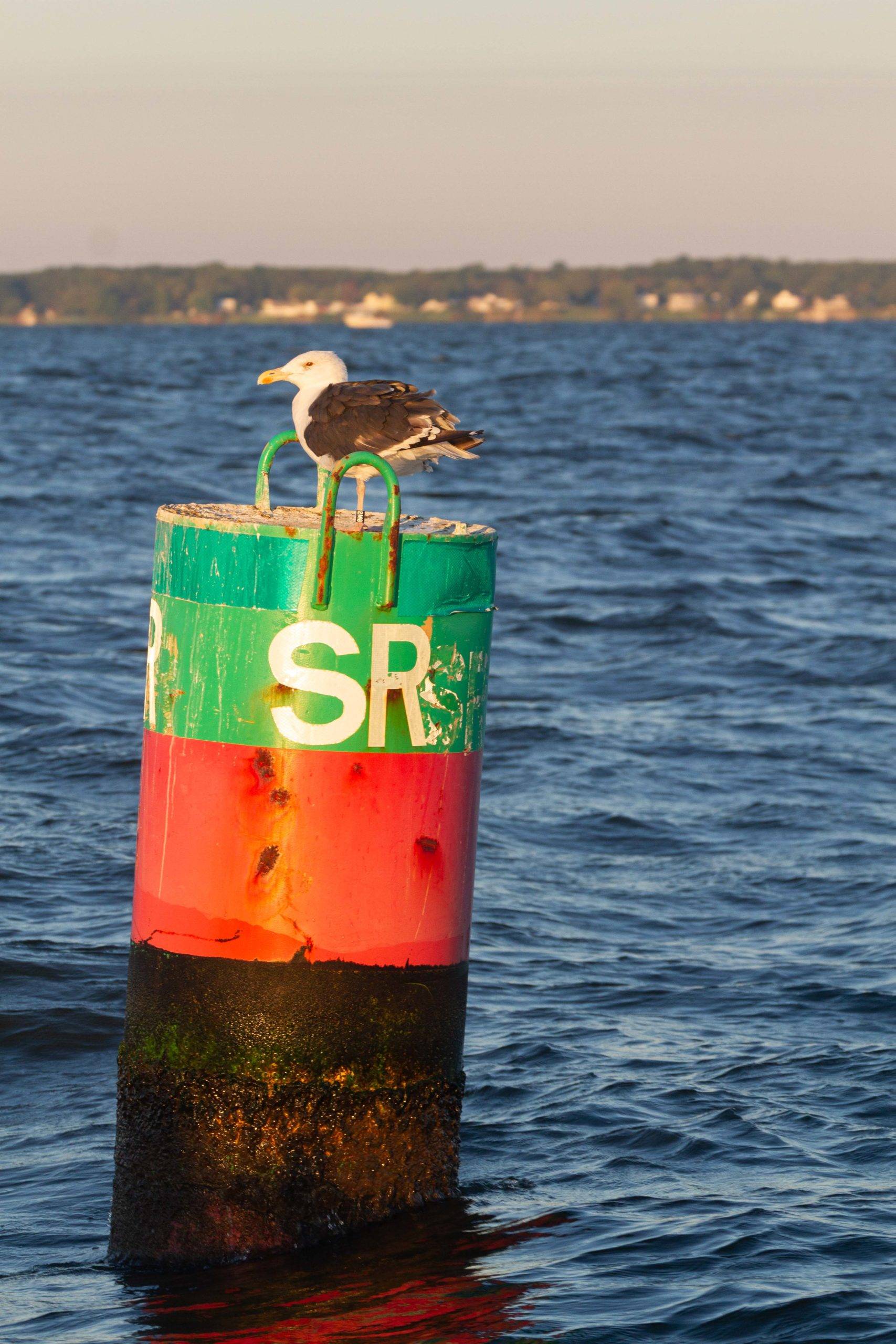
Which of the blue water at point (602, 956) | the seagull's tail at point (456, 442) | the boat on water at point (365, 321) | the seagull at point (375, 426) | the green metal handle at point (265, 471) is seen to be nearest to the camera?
the blue water at point (602, 956)

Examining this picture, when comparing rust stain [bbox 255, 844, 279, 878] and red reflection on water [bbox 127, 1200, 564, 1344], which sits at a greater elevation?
rust stain [bbox 255, 844, 279, 878]

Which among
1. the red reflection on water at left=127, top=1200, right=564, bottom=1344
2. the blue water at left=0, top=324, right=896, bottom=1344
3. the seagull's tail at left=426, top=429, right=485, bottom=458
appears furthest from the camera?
the seagull's tail at left=426, top=429, right=485, bottom=458

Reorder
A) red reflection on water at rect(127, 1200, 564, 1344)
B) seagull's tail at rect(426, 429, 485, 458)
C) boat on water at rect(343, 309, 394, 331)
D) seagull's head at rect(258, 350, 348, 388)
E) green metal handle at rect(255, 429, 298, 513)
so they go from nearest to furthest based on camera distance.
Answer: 1. red reflection on water at rect(127, 1200, 564, 1344)
2. green metal handle at rect(255, 429, 298, 513)
3. seagull's tail at rect(426, 429, 485, 458)
4. seagull's head at rect(258, 350, 348, 388)
5. boat on water at rect(343, 309, 394, 331)

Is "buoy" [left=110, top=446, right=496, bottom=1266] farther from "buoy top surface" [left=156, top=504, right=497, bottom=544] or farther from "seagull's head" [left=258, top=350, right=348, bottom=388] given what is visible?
"seagull's head" [left=258, top=350, right=348, bottom=388]

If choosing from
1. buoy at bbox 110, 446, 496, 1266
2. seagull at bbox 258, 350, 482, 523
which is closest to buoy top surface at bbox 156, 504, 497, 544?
buoy at bbox 110, 446, 496, 1266

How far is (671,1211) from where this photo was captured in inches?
194

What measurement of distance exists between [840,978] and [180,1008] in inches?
141

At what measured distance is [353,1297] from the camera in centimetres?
425

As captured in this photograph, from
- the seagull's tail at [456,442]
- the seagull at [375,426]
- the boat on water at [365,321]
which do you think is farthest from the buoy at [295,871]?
the boat on water at [365,321]

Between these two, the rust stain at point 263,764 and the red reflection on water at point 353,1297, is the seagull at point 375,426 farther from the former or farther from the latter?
the red reflection on water at point 353,1297

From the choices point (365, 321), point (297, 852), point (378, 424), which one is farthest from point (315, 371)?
point (365, 321)

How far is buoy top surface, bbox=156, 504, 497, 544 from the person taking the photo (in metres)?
4.19

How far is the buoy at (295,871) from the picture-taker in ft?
13.7

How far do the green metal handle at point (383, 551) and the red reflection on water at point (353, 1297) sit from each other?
1639mm
